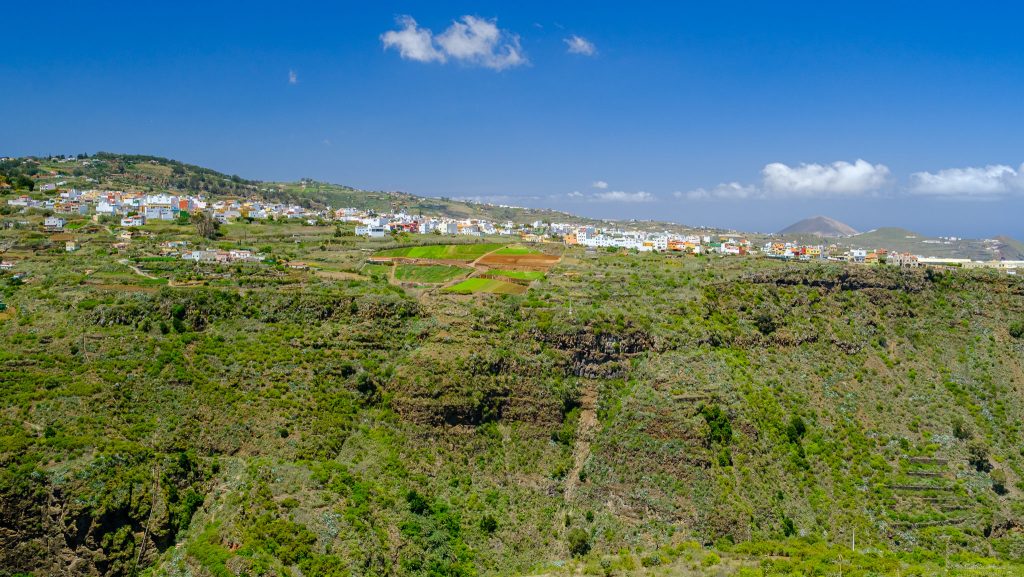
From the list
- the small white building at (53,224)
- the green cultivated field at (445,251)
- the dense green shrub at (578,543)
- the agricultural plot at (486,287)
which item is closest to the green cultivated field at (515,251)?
the green cultivated field at (445,251)

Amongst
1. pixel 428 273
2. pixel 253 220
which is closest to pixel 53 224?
pixel 253 220

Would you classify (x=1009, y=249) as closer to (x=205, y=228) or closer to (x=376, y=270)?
(x=376, y=270)

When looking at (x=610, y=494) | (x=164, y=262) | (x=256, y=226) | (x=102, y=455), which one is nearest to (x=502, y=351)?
(x=610, y=494)

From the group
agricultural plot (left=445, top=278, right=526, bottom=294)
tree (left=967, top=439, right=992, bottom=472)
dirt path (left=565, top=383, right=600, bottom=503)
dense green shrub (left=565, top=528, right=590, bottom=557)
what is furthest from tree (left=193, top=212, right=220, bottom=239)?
tree (left=967, top=439, right=992, bottom=472)

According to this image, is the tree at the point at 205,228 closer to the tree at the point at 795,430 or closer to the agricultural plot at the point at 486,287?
the agricultural plot at the point at 486,287

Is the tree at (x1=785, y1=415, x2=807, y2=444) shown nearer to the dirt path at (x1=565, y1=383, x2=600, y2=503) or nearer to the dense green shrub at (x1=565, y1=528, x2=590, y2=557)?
the dirt path at (x1=565, y1=383, x2=600, y2=503)

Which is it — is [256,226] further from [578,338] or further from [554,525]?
[554,525]
